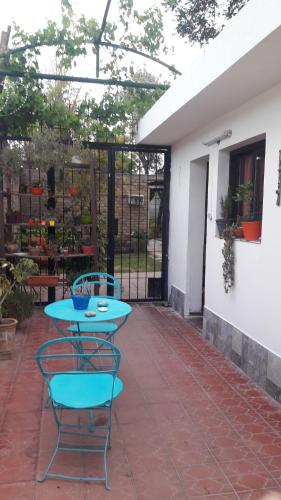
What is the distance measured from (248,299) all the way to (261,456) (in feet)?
5.21

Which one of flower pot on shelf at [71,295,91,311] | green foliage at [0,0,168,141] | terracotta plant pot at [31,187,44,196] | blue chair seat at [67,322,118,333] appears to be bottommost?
blue chair seat at [67,322,118,333]

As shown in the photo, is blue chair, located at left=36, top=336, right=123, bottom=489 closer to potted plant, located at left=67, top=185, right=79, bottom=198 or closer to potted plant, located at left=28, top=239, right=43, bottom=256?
potted plant, located at left=28, top=239, right=43, bottom=256

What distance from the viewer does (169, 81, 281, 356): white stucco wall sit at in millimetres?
3398

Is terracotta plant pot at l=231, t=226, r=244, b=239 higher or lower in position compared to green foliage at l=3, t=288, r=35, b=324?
higher

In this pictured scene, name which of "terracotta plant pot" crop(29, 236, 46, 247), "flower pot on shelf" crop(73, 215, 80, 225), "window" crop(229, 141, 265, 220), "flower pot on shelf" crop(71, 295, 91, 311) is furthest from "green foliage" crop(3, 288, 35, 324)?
"window" crop(229, 141, 265, 220)

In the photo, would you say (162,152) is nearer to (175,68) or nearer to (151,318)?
(175,68)

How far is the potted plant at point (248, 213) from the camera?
3.84m

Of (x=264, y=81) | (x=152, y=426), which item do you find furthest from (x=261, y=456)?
(x=264, y=81)

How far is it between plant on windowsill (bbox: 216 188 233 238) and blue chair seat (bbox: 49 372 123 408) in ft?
8.21

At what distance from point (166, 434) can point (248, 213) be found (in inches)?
96.9

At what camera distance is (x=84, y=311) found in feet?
10.9

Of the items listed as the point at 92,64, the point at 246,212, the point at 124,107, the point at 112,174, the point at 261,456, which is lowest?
the point at 261,456

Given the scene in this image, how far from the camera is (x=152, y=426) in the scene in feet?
9.59

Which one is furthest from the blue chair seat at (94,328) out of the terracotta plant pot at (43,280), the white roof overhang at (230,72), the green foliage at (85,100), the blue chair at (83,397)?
the green foliage at (85,100)
